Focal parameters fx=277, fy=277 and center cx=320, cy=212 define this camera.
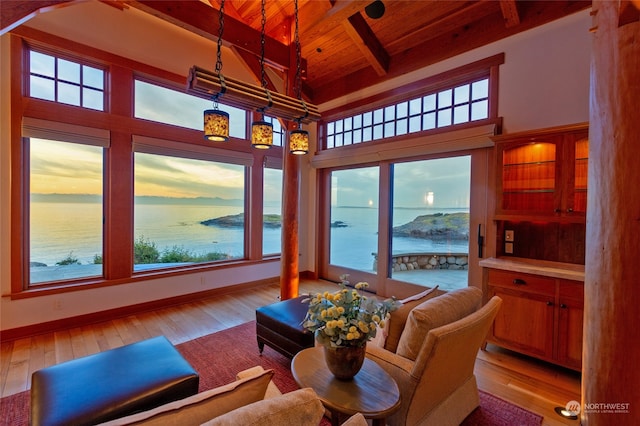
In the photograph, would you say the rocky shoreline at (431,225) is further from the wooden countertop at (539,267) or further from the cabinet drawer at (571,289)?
the cabinet drawer at (571,289)

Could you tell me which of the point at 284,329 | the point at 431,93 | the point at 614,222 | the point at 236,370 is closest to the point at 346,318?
the point at 614,222

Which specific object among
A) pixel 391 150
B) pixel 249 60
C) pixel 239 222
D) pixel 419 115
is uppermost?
pixel 249 60

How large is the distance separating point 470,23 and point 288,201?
3.24 metres

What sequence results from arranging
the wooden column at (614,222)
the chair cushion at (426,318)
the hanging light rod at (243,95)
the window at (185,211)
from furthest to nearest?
the window at (185,211) → the hanging light rod at (243,95) → the chair cushion at (426,318) → the wooden column at (614,222)

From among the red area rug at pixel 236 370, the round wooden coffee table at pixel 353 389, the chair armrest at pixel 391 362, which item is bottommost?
the red area rug at pixel 236 370

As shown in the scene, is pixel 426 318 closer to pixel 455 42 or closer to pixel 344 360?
pixel 344 360

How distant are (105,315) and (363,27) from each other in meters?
5.19

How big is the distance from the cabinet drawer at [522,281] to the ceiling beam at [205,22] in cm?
363

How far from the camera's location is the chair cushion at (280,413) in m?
0.74

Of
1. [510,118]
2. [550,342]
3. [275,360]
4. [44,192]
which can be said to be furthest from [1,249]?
[510,118]

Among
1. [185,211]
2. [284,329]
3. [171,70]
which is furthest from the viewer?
[185,211]

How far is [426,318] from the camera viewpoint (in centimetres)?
155

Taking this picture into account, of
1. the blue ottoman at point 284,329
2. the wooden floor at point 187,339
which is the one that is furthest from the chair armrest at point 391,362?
the wooden floor at point 187,339

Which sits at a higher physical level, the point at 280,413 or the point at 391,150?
the point at 391,150
